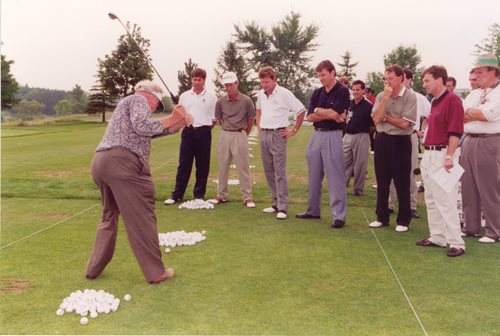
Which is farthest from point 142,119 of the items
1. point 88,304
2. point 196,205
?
point 196,205

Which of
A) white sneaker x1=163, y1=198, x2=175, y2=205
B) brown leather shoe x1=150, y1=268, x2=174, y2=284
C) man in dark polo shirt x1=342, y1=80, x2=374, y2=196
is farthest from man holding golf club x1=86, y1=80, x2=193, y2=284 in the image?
man in dark polo shirt x1=342, y1=80, x2=374, y2=196

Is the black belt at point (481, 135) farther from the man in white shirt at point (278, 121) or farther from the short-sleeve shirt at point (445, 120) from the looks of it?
the man in white shirt at point (278, 121)

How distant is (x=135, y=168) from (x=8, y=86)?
240ft

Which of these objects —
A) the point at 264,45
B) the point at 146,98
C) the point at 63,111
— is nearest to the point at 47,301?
the point at 146,98

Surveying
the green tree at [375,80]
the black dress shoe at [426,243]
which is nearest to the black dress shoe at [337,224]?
the black dress shoe at [426,243]

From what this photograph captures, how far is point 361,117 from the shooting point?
10.0 metres

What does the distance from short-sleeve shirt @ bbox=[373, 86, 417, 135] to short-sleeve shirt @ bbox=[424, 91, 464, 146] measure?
0.71m

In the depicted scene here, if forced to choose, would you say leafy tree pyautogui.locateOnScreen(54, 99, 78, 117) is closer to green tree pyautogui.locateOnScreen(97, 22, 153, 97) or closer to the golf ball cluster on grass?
green tree pyautogui.locateOnScreen(97, 22, 153, 97)

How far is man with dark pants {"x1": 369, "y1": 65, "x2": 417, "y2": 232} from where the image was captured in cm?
704

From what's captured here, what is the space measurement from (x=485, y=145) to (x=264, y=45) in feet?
228

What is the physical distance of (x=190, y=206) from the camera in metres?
8.76

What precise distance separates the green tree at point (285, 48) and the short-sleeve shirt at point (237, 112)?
6415cm

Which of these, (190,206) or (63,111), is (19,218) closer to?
(190,206)

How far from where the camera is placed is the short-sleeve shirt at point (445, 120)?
19.7 ft
